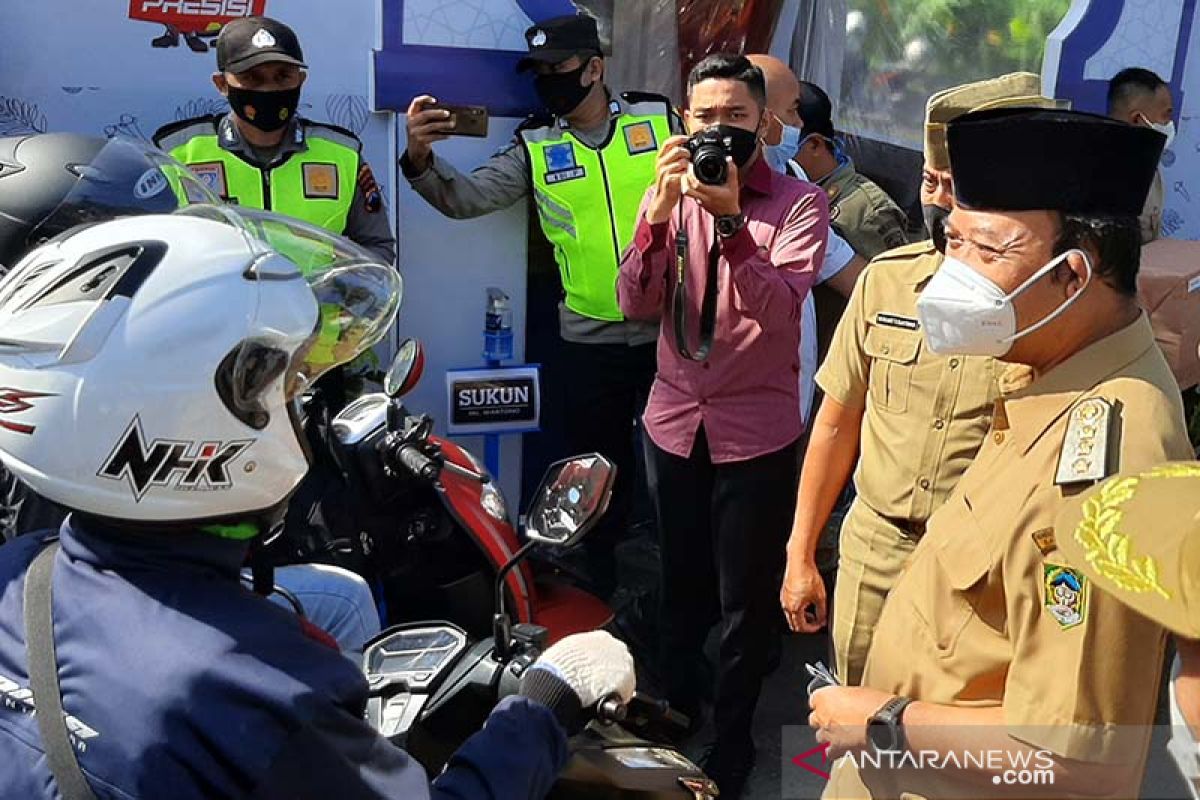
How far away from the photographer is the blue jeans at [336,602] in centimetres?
234

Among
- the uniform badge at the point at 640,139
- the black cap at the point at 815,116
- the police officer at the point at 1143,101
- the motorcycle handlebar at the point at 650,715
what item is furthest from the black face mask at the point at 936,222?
the police officer at the point at 1143,101

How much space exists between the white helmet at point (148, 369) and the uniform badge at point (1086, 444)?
992mm

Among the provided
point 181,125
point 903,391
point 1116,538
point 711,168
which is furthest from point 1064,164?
point 181,125

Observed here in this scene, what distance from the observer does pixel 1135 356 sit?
170cm

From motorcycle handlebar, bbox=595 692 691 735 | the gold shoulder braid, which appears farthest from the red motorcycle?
the gold shoulder braid

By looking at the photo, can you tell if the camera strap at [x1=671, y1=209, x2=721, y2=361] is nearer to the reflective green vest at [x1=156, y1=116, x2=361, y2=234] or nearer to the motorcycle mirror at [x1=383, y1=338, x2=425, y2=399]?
the motorcycle mirror at [x1=383, y1=338, x2=425, y2=399]

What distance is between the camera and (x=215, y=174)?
153 inches

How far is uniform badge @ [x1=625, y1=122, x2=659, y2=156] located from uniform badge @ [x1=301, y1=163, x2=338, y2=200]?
1.03 metres

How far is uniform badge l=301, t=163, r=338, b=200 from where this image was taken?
13.1 ft

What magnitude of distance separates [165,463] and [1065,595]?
42.7 inches

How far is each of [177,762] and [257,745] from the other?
0.28 feet

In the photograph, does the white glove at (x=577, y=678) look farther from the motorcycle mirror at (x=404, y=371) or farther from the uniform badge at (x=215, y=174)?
the uniform badge at (x=215, y=174)

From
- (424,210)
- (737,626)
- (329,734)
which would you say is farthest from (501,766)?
(424,210)

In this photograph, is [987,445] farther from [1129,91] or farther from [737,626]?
[1129,91]
